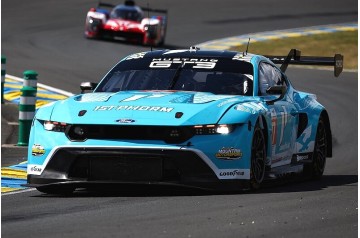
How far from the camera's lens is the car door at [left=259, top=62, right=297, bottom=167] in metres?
10.3

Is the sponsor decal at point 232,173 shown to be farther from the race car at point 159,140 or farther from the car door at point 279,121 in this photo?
the car door at point 279,121

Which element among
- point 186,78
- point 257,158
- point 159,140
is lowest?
point 257,158

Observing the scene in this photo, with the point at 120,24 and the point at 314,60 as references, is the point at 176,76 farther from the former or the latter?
the point at 120,24

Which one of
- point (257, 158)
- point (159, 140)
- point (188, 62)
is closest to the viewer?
point (159, 140)

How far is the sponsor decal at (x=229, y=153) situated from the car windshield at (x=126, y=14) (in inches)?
896

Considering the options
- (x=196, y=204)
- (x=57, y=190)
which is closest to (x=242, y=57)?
(x=57, y=190)

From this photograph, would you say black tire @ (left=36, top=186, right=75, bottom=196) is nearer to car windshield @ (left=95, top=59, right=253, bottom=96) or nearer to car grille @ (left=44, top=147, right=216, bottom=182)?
car grille @ (left=44, top=147, right=216, bottom=182)

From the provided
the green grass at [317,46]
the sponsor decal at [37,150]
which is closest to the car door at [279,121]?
the sponsor decal at [37,150]

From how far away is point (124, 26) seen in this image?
31641 mm

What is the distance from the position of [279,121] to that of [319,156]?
1.48 m

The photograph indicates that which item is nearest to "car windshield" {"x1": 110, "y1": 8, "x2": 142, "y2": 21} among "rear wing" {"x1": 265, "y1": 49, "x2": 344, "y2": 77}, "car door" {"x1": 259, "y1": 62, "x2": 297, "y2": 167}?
"rear wing" {"x1": 265, "y1": 49, "x2": 344, "y2": 77}

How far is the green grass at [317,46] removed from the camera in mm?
29672

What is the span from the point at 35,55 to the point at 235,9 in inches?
561

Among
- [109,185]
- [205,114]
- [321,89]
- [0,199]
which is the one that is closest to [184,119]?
[205,114]
